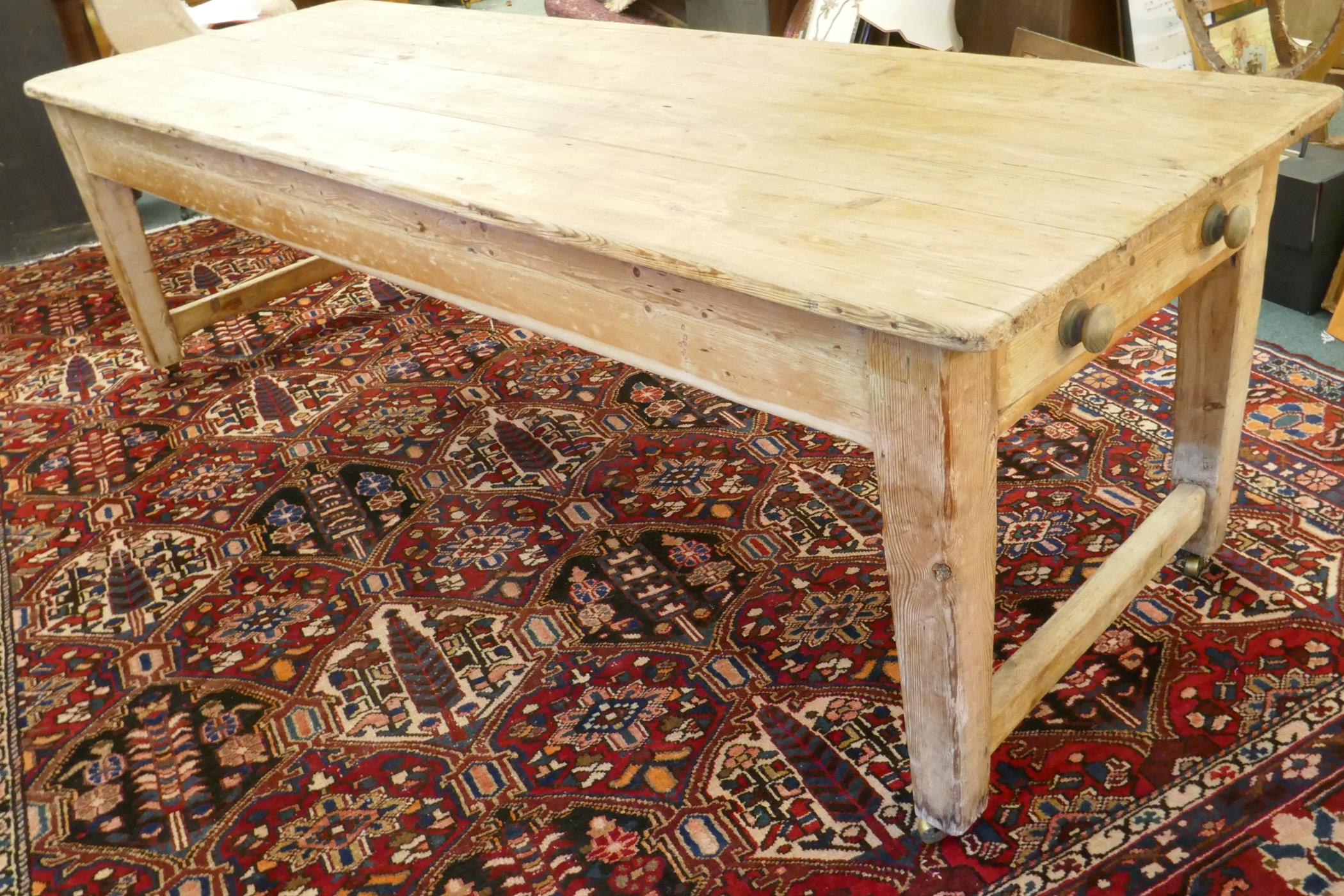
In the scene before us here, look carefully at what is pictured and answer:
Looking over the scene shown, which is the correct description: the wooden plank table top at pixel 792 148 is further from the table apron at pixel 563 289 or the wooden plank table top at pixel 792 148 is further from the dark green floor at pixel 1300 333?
the dark green floor at pixel 1300 333

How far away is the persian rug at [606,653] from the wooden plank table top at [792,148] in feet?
2.47

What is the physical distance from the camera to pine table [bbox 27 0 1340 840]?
1167 mm

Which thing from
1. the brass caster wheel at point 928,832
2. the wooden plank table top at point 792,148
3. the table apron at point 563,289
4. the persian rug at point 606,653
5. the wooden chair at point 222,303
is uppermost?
the wooden plank table top at point 792,148

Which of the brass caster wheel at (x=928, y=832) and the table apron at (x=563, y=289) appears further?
the brass caster wheel at (x=928, y=832)

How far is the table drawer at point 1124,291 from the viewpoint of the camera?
3.88 feet

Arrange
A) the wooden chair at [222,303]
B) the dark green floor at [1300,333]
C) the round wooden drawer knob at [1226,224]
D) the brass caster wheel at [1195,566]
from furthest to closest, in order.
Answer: the wooden chair at [222,303] → the dark green floor at [1300,333] → the brass caster wheel at [1195,566] → the round wooden drawer knob at [1226,224]

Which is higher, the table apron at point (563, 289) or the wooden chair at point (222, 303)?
the table apron at point (563, 289)

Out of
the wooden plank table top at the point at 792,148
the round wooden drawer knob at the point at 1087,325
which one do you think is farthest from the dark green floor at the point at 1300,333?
the round wooden drawer knob at the point at 1087,325

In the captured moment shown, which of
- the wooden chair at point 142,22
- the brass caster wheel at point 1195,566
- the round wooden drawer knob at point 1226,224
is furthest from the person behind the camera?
the wooden chair at point 142,22

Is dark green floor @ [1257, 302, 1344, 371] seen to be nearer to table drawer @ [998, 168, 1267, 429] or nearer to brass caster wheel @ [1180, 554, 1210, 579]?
brass caster wheel @ [1180, 554, 1210, 579]

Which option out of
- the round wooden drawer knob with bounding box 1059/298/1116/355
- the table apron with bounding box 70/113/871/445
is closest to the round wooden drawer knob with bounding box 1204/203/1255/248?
the round wooden drawer knob with bounding box 1059/298/1116/355

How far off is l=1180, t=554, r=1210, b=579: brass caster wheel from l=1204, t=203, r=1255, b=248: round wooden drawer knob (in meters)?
0.63

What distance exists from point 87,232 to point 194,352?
1391 mm

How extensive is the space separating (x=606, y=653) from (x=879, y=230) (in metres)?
0.92
